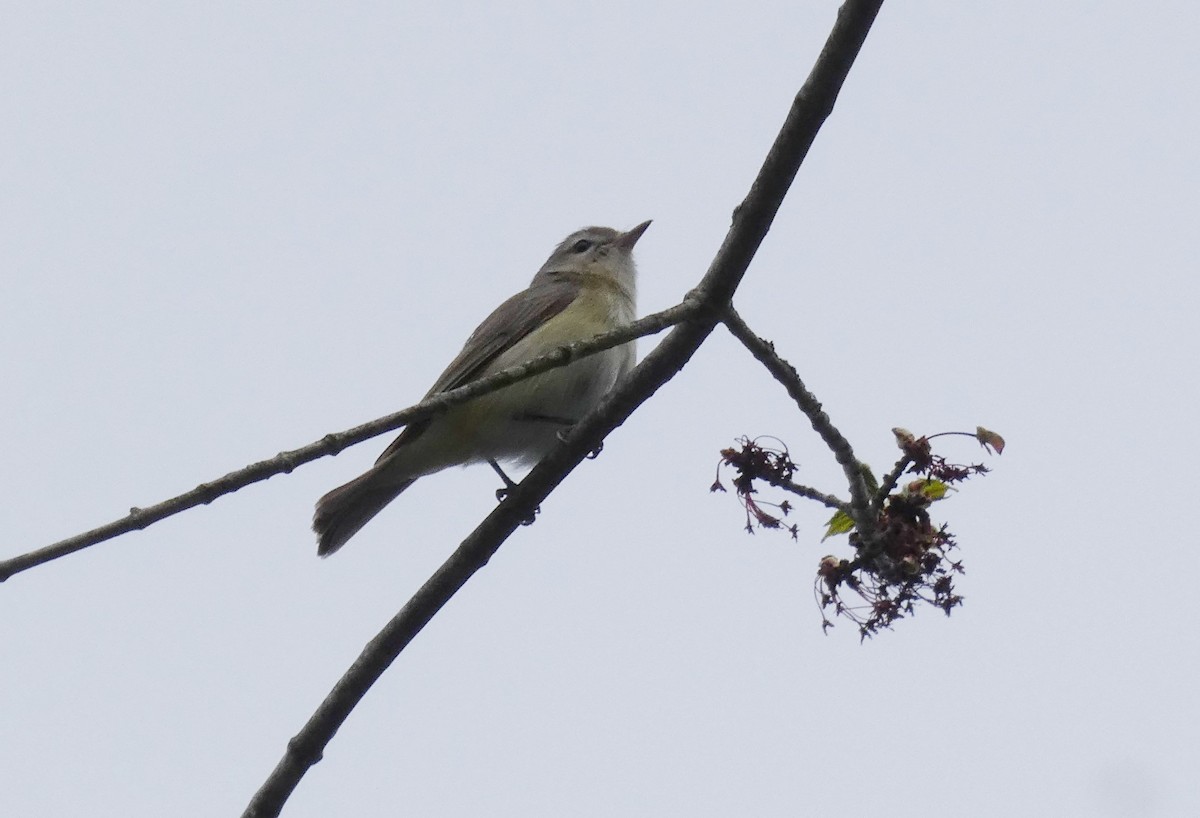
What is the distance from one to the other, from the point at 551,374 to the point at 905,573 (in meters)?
3.17

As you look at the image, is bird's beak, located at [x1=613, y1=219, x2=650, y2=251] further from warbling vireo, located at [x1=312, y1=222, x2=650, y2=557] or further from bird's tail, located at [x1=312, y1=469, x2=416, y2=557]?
bird's tail, located at [x1=312, y1=469, x2=416, y2=557]

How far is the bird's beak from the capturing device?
9.27 meters

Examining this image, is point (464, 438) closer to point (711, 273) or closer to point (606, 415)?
point (606, 415)

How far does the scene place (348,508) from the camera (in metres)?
7.38

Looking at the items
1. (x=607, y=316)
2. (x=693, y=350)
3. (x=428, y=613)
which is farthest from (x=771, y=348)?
(x=607, y=316)

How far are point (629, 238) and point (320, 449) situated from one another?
19.6 ft

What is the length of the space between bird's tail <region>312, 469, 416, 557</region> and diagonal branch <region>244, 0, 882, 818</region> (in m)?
2.70

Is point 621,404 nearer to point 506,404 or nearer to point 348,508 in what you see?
point 506,404

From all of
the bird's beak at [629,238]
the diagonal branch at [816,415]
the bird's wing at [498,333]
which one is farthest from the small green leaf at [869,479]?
the bird's beak at [629,238]

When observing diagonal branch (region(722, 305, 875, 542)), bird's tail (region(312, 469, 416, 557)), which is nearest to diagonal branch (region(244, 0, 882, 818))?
diagonal branch (region(722, 305, 875, 542))

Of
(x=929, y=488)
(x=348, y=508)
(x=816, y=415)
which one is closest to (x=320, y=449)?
(x=816, y=415)

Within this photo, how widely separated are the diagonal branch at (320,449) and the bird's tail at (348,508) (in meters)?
3.44

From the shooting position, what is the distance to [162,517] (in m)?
3.29

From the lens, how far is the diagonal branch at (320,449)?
10.3 feet
